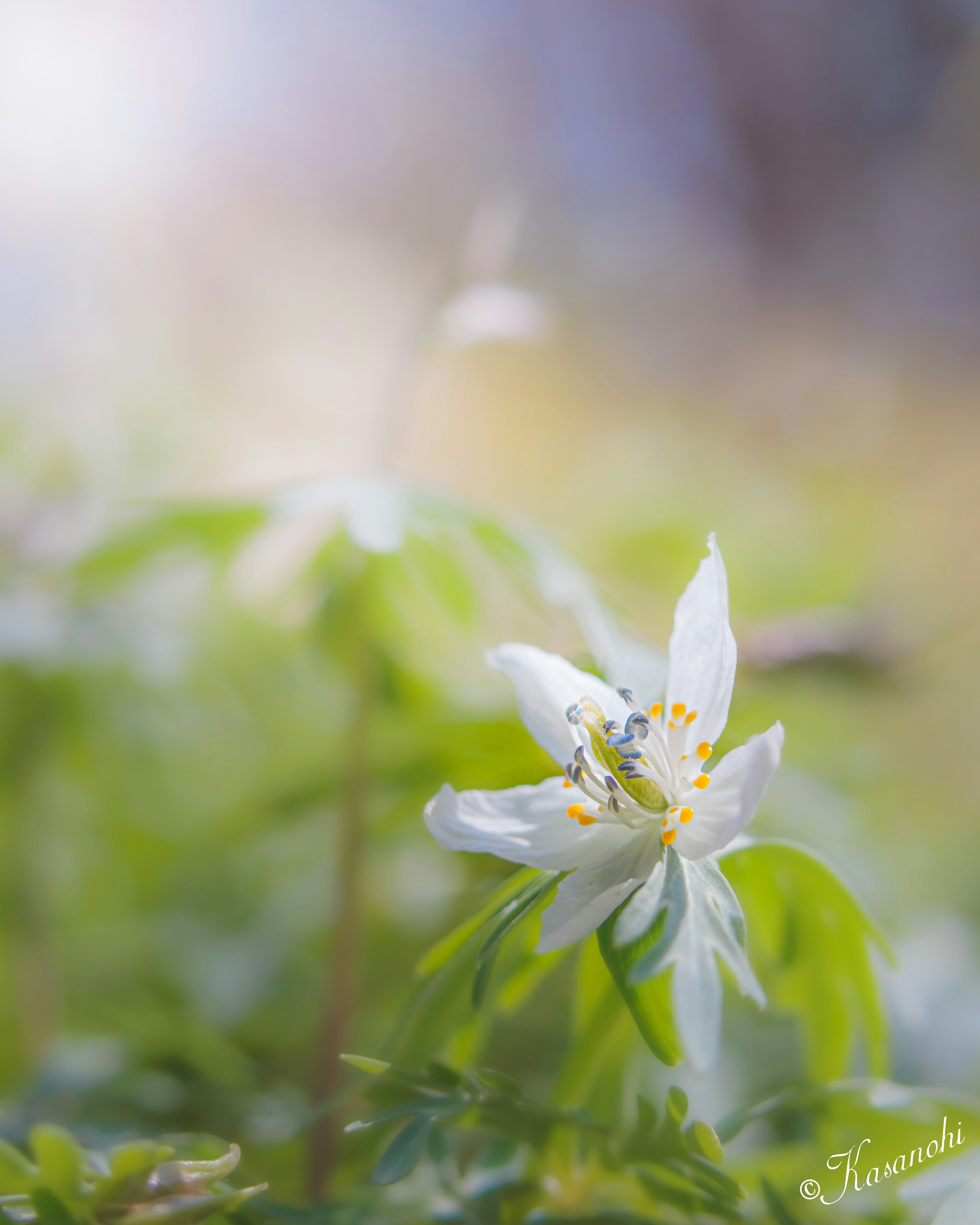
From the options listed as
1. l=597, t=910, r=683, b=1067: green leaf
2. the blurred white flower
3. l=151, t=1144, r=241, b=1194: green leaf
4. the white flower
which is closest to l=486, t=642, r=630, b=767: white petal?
the white flower

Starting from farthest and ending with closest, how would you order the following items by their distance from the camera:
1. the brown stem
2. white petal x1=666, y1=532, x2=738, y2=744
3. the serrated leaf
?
the brown stem < white petal x1=666, y1=532, x2=738, y2=744 < the serrated leaf

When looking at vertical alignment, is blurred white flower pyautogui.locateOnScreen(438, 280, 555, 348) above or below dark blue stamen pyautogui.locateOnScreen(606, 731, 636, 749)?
above

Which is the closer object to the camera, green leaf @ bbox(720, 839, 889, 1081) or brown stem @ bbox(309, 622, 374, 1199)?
green leaf @ bbox(720, 839, 889, 1081)

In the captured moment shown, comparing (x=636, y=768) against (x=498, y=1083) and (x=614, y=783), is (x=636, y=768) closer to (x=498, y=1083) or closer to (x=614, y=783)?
(x=614, y=783)

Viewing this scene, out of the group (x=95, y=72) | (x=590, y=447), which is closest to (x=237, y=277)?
(x=95, y=72)

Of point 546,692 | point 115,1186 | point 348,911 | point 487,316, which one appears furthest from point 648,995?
point 487,316

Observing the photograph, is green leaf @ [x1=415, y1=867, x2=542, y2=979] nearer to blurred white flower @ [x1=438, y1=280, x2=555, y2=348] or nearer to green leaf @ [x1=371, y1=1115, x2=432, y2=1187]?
green leaf @ [x1=371, y1=1115, x2=432, y2=1187]
